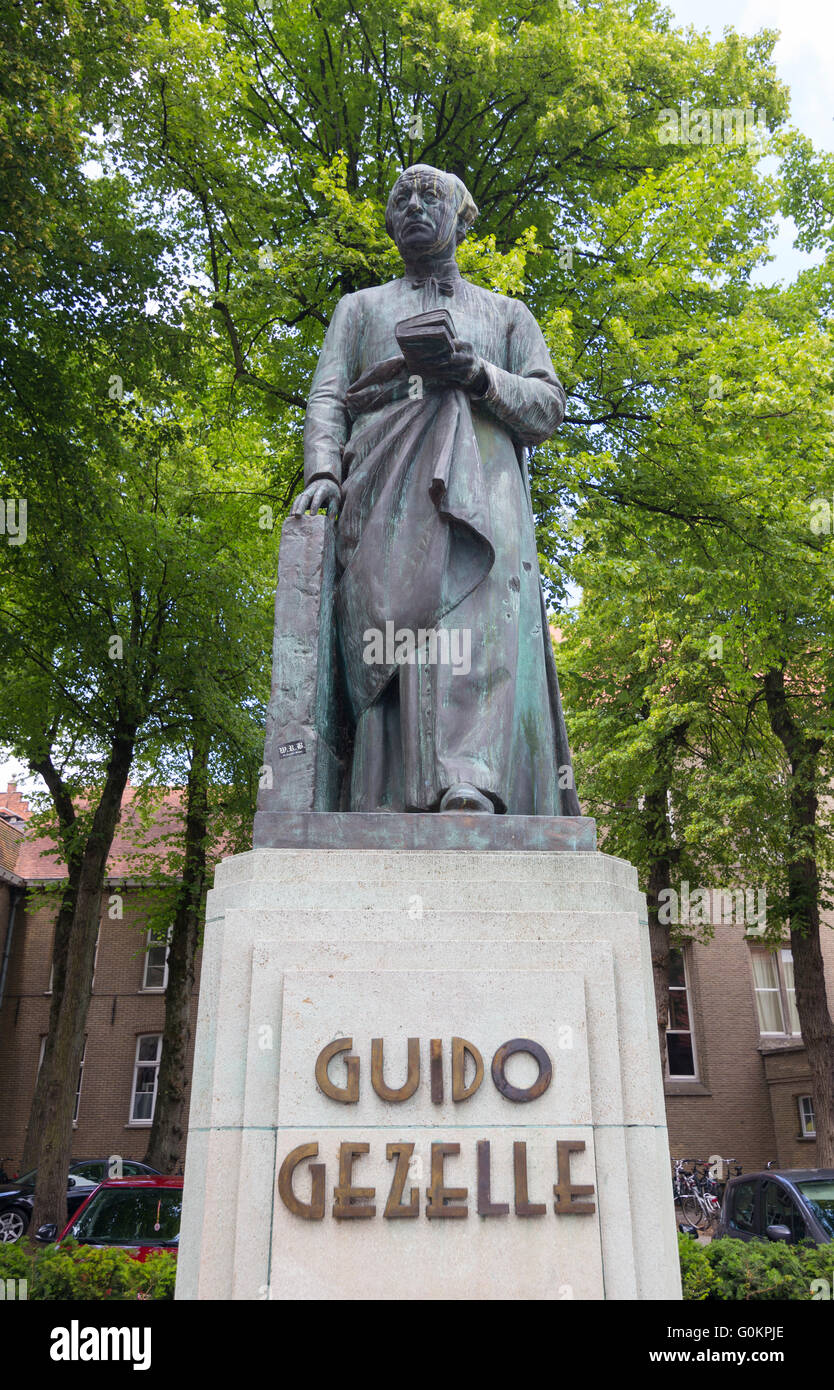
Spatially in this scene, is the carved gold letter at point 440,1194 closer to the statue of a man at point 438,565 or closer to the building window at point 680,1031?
the statue of a man at point 438,565

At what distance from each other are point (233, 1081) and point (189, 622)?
13.6 m

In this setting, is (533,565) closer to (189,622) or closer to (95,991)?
(189,622)

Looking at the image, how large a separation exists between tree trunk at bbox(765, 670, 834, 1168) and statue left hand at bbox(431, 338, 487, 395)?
51.0 feet

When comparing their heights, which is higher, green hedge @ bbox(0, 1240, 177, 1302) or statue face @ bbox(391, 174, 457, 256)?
statue face @ bbox(391, 174, 457, 256)

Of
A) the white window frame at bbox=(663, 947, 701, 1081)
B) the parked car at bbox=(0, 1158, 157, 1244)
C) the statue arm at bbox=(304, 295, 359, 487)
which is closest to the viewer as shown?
the statue arm at bbox=(304, 295, 359, 487)

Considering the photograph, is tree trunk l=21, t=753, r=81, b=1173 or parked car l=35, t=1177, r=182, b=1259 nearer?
parked car l=35, t=1177, r=182, b=1259

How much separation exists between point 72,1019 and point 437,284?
1302 cm

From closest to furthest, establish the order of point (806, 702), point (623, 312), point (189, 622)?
A: point (623, 312) → point (189, 622) → point (806, 702)

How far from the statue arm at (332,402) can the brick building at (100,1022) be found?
28.8m

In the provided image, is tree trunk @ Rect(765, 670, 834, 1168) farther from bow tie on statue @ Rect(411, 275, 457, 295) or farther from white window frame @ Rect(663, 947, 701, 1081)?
bow tie on statue @ Rect(411, 275, 457, 295)

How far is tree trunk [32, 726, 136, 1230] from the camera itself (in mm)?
15000

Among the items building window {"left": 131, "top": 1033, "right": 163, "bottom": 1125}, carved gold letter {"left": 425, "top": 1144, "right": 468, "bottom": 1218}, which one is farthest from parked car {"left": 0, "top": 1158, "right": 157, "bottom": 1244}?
carved gold letter {"left": 425, "top": 1144, "right": 468, "bottom": 1218}
